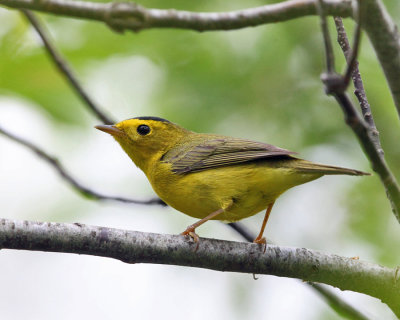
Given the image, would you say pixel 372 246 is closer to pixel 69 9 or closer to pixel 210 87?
pixel 210 87

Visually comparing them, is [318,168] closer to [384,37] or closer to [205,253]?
[205,253]

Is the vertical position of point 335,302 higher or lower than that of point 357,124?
lower

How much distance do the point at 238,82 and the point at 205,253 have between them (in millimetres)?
3238

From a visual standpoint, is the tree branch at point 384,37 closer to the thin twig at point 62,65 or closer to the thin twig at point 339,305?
the thin twig at point 339,305

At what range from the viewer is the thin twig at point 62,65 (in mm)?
5129

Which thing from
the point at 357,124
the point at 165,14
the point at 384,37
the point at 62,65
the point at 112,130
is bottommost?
the point at 357,124

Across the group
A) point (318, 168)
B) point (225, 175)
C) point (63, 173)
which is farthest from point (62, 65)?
point (318, 168)

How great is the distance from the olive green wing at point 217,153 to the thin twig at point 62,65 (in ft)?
3.12

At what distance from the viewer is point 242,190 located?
227 inches

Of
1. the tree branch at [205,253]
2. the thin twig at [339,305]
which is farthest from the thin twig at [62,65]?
the thin twig at [339,305]

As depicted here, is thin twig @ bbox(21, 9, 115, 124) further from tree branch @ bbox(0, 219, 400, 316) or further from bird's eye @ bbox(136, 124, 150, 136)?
tree branch @ bbox(0, 219, 400, 316)

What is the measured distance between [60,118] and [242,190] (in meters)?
2.49

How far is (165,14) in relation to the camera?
306 centimetres

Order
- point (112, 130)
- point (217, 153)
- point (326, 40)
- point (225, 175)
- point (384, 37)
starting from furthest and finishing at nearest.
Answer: point (112, 130) < point (217, 153) < point (225, 175) < point (384, 37) < point (326, 40)
